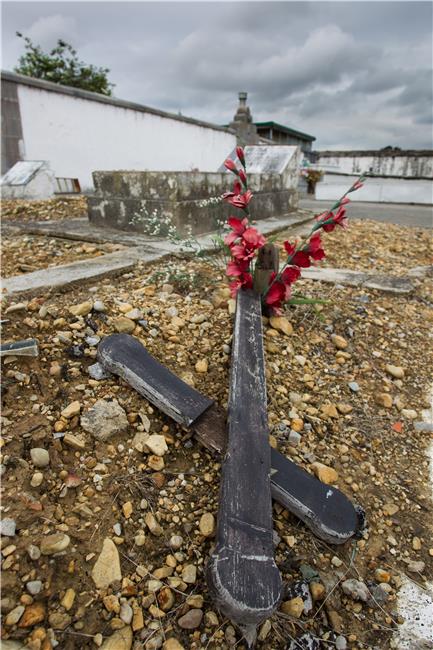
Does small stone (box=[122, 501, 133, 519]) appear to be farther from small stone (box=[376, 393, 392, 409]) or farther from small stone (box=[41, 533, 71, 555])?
small stone (box=[376, 393, 392, 409])

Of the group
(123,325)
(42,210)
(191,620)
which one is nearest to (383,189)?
(42,210)

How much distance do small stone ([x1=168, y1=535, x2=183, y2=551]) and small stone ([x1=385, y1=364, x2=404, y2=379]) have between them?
1426 mm

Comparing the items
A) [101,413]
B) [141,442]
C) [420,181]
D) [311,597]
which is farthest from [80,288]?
[420,181]

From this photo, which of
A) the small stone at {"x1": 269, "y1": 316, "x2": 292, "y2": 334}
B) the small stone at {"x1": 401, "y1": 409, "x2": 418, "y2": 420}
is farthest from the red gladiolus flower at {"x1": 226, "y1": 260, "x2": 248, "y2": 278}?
the small stone at {"x1": 401, "y1": 409, "x2": 418, "y2": 420}

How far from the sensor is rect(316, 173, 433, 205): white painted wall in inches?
468

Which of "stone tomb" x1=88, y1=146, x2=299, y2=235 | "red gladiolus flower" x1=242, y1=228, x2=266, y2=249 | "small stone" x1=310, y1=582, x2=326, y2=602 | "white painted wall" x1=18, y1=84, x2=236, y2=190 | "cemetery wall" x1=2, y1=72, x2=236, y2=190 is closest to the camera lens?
"small stone" x1=310, y1=582, x2=326, y2=602

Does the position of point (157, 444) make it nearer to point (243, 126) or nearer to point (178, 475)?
point (178, 475)

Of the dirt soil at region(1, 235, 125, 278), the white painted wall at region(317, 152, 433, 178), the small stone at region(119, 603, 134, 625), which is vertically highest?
the white painted wall at region(317, 152, 433, 178)

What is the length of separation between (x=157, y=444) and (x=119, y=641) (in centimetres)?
54

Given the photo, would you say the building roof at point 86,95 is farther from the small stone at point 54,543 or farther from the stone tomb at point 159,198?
the small stone at point 54,543

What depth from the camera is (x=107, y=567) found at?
95 cm

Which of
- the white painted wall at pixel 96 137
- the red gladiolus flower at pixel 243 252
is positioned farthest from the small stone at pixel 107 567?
the white painted wall at pixel 96 137

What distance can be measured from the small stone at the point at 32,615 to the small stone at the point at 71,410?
568 millimetres

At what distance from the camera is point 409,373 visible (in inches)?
80.6
